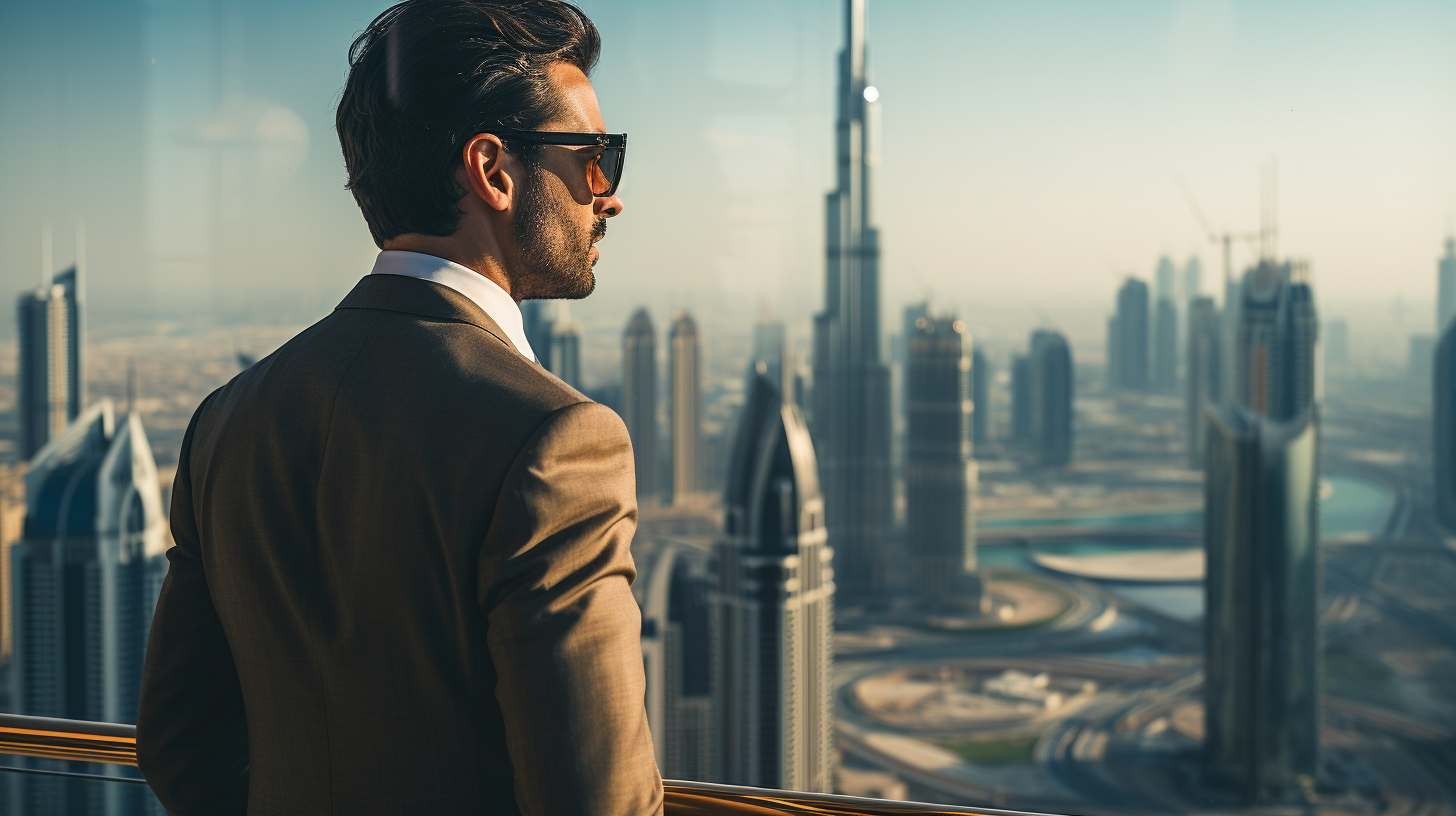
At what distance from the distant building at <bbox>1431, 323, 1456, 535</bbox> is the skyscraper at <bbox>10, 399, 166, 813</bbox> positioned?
1318 inches

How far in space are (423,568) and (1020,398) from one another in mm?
38208

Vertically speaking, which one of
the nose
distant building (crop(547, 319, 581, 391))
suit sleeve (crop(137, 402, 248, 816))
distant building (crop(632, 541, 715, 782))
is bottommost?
distant building (crop(632, 541, 715, 782))

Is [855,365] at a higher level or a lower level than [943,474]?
higher

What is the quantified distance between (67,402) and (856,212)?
2421cm

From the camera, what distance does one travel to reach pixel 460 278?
607mm

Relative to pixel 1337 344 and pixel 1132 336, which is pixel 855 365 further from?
pixel 1337 344

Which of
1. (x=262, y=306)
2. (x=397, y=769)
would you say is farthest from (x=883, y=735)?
(x=397, y=769)

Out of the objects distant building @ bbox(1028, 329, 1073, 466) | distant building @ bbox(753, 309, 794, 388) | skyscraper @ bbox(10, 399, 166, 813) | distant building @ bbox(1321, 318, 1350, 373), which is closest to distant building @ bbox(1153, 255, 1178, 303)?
distant building @ bbox(1028, 329, 1073, 466)

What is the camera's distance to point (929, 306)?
3834 centimetres

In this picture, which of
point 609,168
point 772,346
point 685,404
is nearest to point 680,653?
point 685,404

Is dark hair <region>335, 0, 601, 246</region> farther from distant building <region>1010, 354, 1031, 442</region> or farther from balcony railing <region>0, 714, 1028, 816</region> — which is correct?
distant building <region>1010, 354, 1031, 442</region>

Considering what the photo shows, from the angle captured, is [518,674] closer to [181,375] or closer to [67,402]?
[181,375]

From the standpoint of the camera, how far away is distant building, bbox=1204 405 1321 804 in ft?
101

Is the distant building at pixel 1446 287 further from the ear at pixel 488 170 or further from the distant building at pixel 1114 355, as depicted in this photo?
the ear at pixel 488 170
